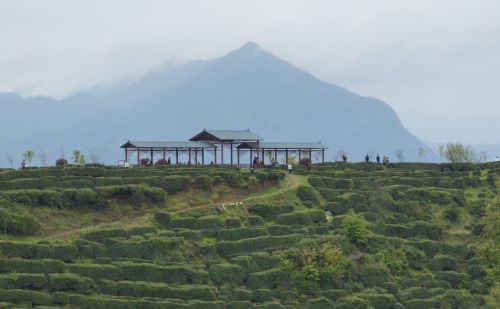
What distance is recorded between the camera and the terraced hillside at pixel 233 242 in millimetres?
65312

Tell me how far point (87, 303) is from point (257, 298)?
45.8ft

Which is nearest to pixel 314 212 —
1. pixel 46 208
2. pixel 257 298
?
pixel 257 298

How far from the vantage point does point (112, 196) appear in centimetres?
7888

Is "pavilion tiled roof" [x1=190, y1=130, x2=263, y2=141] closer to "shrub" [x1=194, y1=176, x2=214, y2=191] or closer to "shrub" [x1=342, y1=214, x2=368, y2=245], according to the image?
"shrub" [x1=194, y1=176, x2=214, y2=191]

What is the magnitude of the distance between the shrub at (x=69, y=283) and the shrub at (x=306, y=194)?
3096 centimetres

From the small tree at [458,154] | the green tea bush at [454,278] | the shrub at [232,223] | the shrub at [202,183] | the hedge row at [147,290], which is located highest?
the small tree at [458,154]

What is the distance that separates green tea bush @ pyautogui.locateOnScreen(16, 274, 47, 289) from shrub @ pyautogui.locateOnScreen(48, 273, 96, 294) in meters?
0.59

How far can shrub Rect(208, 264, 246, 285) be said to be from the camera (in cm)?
6989

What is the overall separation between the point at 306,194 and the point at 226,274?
21.5m

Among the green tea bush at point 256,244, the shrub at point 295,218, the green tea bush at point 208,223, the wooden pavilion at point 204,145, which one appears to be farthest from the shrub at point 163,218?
the wooden pavilion at point 204,145

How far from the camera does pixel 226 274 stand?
7031 centimetres

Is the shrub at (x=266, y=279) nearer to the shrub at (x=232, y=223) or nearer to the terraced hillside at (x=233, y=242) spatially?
the terraced hillside at (x=233, y=242)

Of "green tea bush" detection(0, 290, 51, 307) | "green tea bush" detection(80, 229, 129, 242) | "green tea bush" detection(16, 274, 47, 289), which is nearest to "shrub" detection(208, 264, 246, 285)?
"green tea bush" detection(80, 229, 129, 242)

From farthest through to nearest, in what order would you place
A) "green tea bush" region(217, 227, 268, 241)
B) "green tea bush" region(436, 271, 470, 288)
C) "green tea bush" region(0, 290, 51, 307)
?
"green tea bush" region(436, 271, 470, 288) → "green tea bush" region(217, 227, 268, 241) → "green tea bush" region(0, 290, 51, 307)
